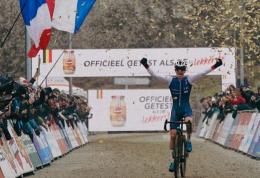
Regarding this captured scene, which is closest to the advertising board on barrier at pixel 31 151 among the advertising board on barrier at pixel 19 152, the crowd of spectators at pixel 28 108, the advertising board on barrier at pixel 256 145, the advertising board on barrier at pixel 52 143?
the crowd of spectators at pixel 28 108

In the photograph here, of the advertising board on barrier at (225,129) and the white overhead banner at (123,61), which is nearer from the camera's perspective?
the advertising board on barrier at (225,129)

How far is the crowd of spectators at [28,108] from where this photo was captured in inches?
659

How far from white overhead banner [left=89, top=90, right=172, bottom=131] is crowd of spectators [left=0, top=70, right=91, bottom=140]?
18.6 m

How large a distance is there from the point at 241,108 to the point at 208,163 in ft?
23.8

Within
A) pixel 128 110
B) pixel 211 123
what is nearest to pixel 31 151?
pixel 211 123

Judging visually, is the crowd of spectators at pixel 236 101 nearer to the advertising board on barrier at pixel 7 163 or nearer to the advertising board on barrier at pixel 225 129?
the advertising board on barrier at pixel 225 129

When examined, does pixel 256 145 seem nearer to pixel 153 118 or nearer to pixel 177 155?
pixel 177 155

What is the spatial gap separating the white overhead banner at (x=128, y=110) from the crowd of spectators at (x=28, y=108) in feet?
61.2

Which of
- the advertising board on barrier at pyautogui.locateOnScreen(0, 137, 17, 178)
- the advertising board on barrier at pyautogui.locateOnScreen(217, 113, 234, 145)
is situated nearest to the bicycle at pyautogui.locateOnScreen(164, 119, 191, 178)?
the advertising board on barrier at pyautogui.locateOnScreen(0, 137, 17, 178)

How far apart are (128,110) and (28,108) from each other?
30.8 metres

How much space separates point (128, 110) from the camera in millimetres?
51281

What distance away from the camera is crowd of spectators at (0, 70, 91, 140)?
16.7m

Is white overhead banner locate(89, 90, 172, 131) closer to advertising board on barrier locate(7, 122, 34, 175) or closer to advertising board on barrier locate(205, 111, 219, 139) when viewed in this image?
advertising board on barrier locate(205, 111, 219, 139)

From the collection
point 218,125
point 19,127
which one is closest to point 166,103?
point 218,125
